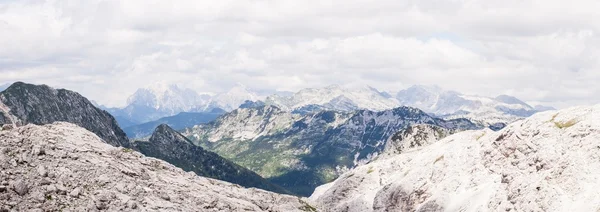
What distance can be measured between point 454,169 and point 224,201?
410ft

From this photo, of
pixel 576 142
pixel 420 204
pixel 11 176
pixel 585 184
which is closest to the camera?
pixel 11 176

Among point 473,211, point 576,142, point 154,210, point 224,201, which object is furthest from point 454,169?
point 154,210

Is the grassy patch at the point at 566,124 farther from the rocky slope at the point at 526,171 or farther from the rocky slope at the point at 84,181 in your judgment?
the rocky slope at the point at 84,181

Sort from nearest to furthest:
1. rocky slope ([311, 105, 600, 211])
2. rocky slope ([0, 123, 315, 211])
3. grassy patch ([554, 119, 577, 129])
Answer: rocky slope ([0, 123, 315, 211])
rocky slope ([311, 105, 600, 211])
grassy patch ([554, 119, 577, 129])

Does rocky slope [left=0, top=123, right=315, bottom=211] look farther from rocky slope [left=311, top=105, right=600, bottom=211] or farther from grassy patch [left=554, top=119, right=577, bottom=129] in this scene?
grassy patch [left=554, top=119, right=577, bottom=129]

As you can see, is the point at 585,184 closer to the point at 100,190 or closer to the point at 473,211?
the point at 473,211

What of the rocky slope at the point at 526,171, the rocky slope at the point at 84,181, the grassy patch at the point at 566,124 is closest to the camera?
the rocky slope at the point at 84,181

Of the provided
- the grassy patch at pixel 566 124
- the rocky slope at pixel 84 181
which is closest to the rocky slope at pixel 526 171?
the grassy patch at pixel 566 124

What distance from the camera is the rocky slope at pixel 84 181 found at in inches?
2501

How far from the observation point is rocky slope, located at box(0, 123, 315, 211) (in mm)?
63528

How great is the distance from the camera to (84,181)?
232 ft

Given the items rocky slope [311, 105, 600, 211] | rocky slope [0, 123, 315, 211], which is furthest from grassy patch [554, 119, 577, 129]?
rocky slope [0, 123, 315, 211]

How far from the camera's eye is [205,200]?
81438 mm

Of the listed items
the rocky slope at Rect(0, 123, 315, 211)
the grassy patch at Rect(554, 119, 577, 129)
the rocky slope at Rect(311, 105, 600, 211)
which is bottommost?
the rocky slope at Rect(311, 105, 600, 211)
